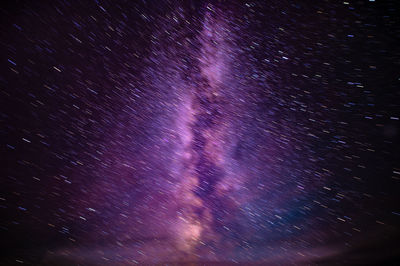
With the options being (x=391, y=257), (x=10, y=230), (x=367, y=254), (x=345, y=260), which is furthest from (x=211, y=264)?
(x=10, y=230)

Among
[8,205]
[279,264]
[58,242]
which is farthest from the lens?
[279,264]

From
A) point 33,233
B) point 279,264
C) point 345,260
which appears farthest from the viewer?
point 279,264

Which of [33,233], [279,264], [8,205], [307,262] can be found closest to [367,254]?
[307,262]

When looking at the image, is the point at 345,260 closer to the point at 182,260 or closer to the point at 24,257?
the point at 182,260

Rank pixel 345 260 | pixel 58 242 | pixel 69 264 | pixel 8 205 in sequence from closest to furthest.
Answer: pixel 8 205
pixel 58 242
pixel 345 260
pixel 69 264

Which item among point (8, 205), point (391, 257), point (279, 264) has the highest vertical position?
point (8, 205)

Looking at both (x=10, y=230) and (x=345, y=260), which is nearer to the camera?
(x=10, y=230)

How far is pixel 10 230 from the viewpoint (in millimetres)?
9094

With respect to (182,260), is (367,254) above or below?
below

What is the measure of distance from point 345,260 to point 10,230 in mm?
17046

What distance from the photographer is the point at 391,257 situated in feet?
29.3

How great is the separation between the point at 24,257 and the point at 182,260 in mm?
11801

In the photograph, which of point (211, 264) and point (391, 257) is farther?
point (211, 264)

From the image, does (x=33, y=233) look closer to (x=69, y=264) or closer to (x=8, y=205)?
(x=8, y=205)
